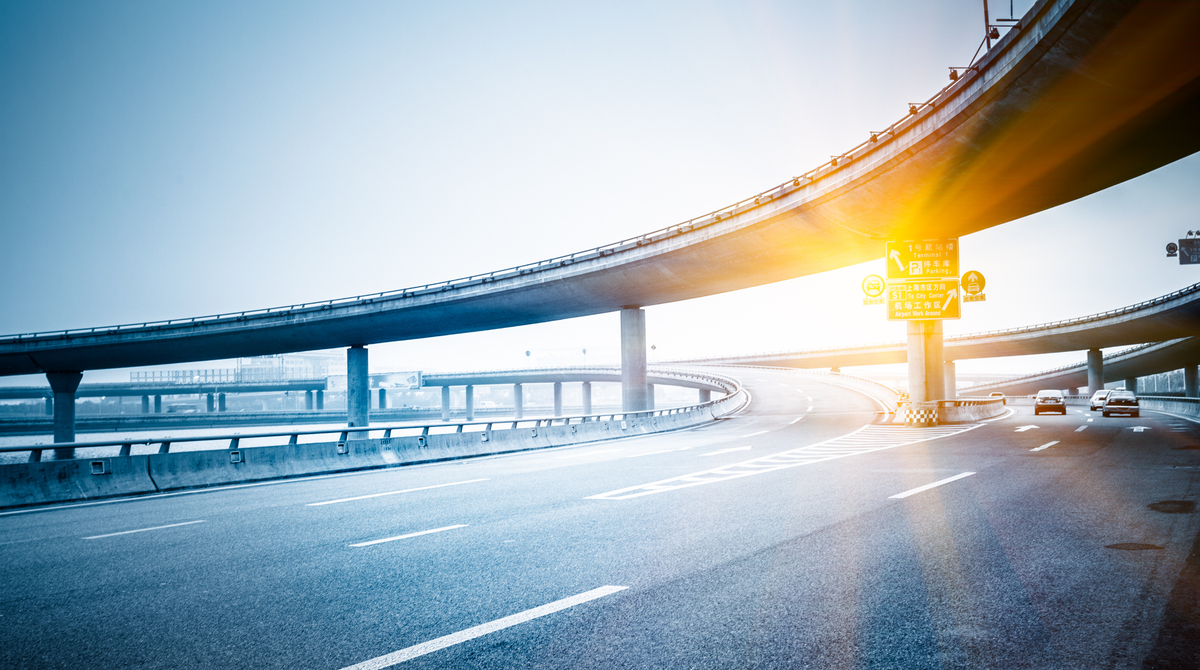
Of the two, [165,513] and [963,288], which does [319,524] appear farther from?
[963,288]

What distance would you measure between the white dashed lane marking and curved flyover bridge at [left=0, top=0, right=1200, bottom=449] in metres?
10.6

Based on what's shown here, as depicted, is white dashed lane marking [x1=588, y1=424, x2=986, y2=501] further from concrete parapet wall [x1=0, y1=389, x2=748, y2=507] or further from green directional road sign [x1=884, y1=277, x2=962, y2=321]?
concrete parapet wall [x1=0, y1=389, x2=748, y2=507]

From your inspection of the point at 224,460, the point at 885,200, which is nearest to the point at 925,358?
the point at 885,200

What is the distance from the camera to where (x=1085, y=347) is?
80875 millimetres

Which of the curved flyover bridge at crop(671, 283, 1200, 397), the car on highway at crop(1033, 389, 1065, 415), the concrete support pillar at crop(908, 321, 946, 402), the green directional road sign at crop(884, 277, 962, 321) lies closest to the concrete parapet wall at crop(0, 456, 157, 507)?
the green directional road sign at crop(884, 277, 962, 321)

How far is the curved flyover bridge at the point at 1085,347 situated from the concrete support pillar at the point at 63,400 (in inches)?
3168

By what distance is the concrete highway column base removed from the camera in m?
35.9

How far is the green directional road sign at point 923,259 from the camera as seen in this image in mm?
33469

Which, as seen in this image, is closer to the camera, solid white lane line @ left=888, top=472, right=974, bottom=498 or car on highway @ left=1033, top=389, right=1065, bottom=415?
solid white lane line @ left=888, top=472, right=974, bottom=498

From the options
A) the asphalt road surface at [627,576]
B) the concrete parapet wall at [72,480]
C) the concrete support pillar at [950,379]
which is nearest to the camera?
the asphalt road surface at [627,576]

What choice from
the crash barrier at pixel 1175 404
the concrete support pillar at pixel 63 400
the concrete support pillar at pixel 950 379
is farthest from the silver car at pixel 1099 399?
the concrete support pillar at pixel 63 400

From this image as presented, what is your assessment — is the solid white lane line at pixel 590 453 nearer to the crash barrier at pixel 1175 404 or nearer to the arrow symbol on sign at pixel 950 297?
the arrow symbol on sign at pixel 950 297

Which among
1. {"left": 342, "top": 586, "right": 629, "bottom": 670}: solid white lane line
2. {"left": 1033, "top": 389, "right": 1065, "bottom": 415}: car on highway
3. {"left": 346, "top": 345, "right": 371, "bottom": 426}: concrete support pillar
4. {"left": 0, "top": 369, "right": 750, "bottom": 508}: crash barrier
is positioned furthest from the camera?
{"left": 346, "top": 345, "right": 371, "bottom": 426}: concrete support pillar

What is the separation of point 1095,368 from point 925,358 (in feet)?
211
